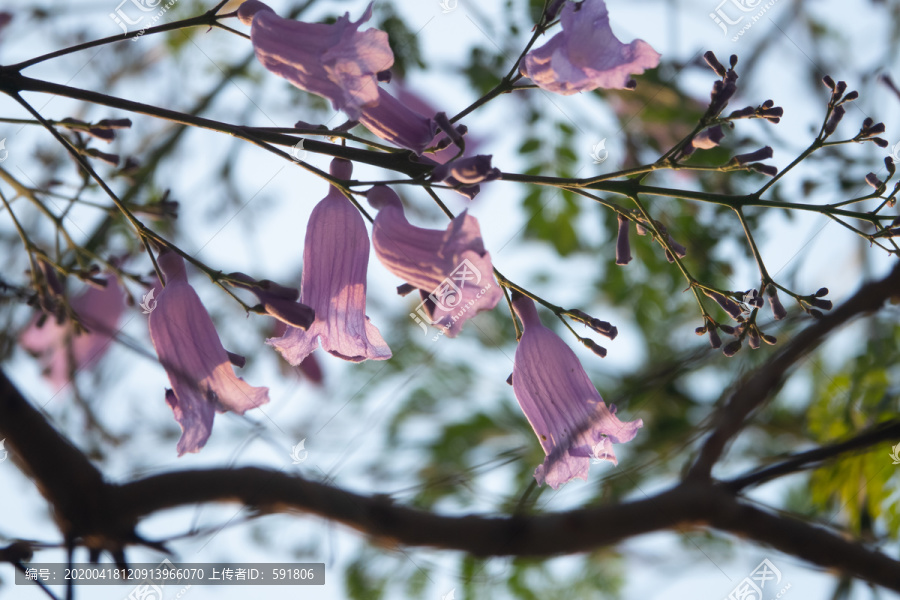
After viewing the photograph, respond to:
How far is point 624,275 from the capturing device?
328 centimetres

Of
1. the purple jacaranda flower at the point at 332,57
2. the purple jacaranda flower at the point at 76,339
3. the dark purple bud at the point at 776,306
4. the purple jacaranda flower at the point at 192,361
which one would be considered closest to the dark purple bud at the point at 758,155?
the dark purple bud at the point at 776,306

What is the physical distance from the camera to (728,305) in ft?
4.69

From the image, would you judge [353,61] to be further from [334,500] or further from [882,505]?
[882,505]

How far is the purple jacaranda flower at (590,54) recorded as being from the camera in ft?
4.07

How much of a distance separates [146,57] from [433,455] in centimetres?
263

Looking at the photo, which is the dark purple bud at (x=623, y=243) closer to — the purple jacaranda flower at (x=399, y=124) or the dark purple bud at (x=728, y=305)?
the dark purple bud at (x=728, y=305)

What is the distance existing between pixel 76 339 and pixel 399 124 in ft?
6.04

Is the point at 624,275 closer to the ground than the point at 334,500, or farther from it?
farther from it

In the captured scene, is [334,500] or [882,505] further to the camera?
[882,505]

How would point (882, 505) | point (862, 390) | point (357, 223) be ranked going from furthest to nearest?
point (862, 390), point (882, 505), point (357, 223)

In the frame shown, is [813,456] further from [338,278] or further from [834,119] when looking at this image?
[338,278]

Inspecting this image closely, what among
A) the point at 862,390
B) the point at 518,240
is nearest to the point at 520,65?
the point at 862,390

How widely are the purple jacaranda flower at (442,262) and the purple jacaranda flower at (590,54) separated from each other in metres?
0.33


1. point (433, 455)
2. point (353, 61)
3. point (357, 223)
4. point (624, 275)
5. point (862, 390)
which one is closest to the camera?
point (353, 61)
